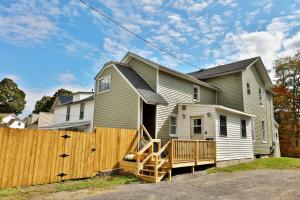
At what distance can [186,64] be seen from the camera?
66.1 feet

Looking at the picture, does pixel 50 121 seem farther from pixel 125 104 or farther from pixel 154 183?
pixel 154 183

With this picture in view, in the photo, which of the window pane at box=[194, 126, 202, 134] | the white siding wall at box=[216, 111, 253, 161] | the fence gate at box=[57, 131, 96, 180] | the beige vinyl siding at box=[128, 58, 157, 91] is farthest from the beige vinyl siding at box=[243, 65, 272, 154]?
the fence gate at box=[57, 131, 96, 180]

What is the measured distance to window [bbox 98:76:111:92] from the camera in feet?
54.4

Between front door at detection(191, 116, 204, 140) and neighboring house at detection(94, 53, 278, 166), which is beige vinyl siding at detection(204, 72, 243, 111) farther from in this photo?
front door at detection(191, 116, 204, 140)

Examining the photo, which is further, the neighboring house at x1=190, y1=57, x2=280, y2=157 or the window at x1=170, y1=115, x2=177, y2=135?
the neighboring house at x1=190, y1=57, x2=280, y2=157

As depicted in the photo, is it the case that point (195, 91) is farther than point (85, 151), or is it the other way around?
point (195, 91)

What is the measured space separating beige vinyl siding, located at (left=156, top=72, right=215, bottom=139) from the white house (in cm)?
64

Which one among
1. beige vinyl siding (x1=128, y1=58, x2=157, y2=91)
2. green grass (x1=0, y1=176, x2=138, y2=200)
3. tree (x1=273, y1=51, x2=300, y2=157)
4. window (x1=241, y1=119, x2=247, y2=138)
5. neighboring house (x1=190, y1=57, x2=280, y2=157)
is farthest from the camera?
tree (x1=273, y1=51, x2=300, y2=157)

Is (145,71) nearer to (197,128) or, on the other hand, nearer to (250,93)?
(197,128)

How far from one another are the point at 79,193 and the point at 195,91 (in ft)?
40.2

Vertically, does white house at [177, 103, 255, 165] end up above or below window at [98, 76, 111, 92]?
below

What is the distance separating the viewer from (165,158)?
35.5ft

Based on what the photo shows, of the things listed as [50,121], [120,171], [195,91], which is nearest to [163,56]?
[195,91]

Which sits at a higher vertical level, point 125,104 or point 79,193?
point 125,104
